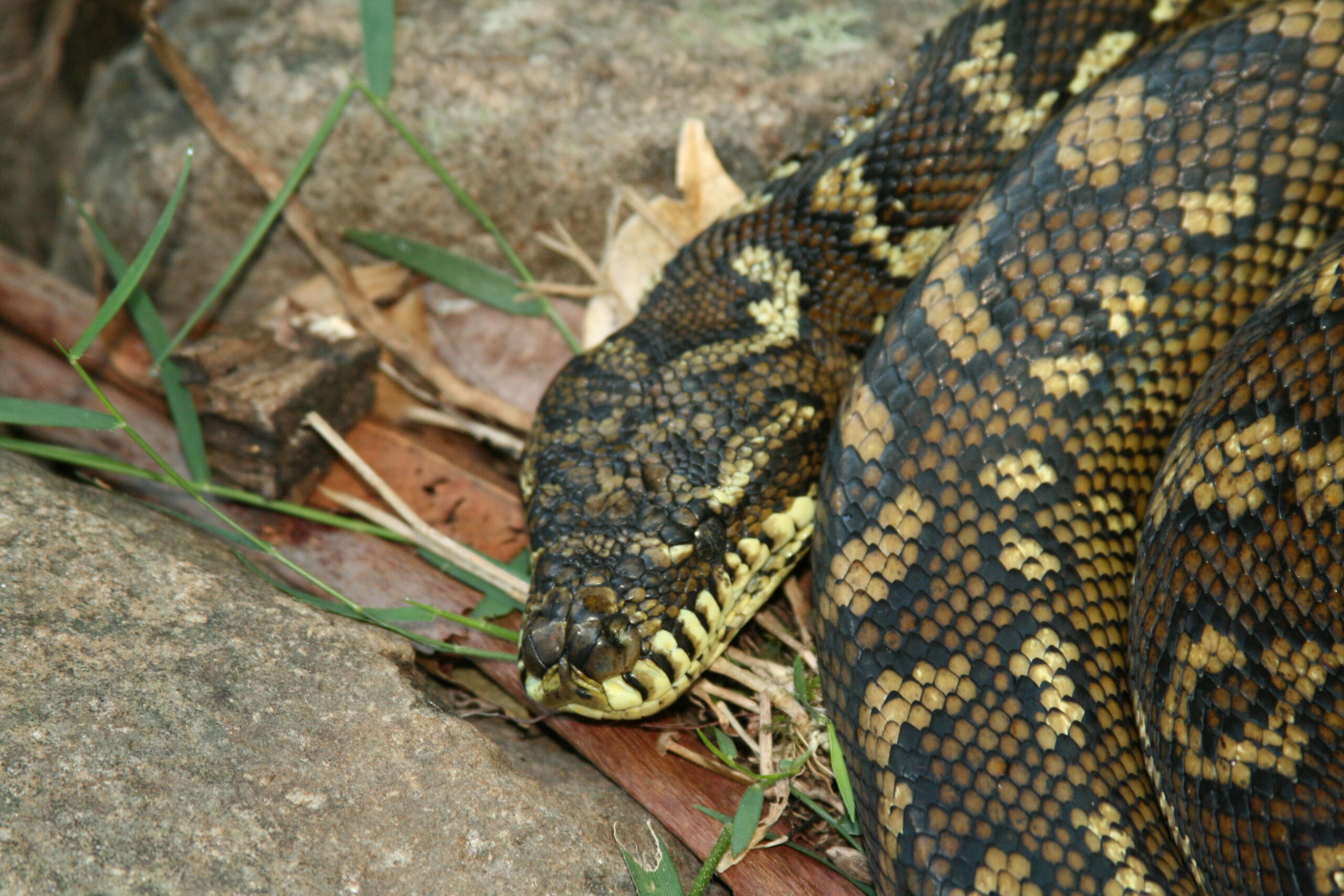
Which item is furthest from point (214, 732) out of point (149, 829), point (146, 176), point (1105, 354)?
point (146, 176)

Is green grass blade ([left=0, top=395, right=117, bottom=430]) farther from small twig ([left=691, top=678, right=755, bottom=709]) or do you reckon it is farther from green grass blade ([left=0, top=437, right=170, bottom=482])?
small twig ([left=691, top=678, right=755, bottom=709])

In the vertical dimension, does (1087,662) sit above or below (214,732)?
above

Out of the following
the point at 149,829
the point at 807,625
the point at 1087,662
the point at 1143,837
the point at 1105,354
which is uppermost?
the point at 1105,354

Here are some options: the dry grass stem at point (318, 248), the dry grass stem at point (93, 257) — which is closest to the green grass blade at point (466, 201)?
the dry grass stem at point (318, 248)

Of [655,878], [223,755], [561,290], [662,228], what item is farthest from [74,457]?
[655,878]

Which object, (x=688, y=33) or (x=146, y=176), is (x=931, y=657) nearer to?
(x=688, y=33)

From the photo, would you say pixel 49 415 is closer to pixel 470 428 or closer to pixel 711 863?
pixel 470 428

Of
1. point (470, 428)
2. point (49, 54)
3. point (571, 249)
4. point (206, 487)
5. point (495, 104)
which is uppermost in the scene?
point (495, 104)
